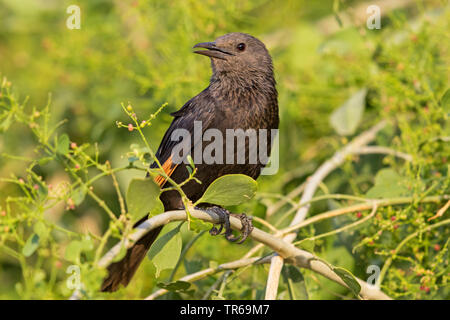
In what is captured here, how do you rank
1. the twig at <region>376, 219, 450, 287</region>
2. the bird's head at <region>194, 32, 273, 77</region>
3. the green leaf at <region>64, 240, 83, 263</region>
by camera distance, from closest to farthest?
the green leaf at <region>64, 240, 83, 263</region> → the twig at <region>376, 219, 450, 287</region> → the bird's head at <region>194, 32, 273, 77</region>

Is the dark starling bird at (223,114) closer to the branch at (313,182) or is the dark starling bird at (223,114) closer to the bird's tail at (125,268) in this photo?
the bird's tail at (125,268)

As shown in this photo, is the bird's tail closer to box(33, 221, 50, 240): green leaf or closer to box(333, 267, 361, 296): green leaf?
box(333, 267, 361, 296): green leaf

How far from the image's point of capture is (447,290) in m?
2.76

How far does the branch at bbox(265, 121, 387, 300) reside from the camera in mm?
2455

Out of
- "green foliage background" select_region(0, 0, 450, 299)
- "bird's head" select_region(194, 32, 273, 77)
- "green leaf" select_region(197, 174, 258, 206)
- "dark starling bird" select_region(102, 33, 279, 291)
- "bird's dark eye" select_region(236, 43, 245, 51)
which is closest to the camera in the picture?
"green leaf" select_region(197, 174, 258, 206)

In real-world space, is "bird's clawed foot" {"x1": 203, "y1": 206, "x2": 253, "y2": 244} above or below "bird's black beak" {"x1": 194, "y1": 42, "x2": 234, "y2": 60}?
below

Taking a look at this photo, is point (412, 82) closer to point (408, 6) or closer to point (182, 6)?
point (182, 6)

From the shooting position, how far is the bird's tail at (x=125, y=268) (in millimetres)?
2975

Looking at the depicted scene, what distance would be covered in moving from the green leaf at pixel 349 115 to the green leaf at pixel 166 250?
1932 millimetres

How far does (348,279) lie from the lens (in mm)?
2416

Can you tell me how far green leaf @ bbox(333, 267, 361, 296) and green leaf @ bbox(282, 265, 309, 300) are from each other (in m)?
0.37

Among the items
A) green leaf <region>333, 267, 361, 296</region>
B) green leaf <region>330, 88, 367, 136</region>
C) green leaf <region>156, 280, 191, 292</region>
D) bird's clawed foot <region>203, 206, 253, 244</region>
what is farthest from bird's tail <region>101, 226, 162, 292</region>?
green leaf <region>330, 88, 367, 136</region>

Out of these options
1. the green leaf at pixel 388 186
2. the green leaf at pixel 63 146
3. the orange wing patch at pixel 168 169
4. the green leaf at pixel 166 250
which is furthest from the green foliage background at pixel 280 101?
the green leaf at pixel 63 146

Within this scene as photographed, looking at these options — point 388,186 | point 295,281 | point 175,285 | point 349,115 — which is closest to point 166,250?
point 175,285
